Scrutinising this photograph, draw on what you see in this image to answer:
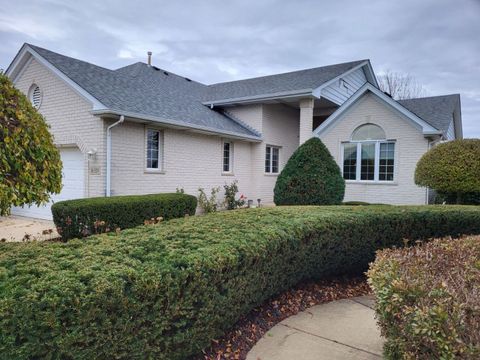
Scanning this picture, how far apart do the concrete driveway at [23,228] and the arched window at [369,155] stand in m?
11.4

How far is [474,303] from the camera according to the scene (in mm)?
2049

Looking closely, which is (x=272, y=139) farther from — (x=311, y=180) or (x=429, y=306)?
(x=429, y=306)

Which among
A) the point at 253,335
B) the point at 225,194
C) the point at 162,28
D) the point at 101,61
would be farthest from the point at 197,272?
the point at 101,61

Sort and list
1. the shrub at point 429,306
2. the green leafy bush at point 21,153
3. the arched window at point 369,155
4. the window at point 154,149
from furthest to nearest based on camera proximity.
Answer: the arched window at point 369,155 → the window at point 154,149 → the green leafy bush at point 21,153 → the shrub at point 429,306

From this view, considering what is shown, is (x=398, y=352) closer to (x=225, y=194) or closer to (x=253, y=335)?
(x=253, y=335)

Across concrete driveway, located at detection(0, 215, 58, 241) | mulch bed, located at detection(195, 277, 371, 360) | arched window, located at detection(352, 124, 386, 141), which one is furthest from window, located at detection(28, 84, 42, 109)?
arched window, located at detection(352, 124, 386, 141)

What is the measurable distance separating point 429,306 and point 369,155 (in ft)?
41.2

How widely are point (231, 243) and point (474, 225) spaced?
5212 millimetres

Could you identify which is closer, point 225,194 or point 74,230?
point 74,230

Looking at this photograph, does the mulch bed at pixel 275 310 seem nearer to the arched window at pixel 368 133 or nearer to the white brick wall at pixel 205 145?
the white brick wall at pixel 205 145

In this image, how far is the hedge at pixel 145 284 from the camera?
197 cm

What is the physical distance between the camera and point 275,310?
13.9 feet

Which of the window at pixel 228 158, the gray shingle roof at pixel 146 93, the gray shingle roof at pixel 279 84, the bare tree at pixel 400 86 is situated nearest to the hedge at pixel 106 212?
the gray shingle roof at pixel 146 93

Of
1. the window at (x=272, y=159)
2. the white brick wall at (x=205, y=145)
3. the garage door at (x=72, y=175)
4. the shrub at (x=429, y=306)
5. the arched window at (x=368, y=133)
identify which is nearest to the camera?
the shrub at (x=429, y=306)
